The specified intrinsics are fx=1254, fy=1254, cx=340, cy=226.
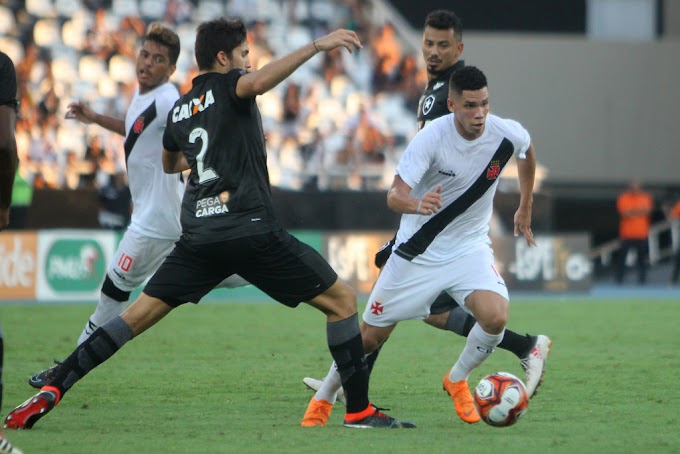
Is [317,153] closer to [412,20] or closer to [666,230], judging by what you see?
[412,20]

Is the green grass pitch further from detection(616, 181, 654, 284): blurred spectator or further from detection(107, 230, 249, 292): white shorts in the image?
detection(616, 181, 654, 284): blurred spectator

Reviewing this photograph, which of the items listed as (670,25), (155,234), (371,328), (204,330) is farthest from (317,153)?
(371,328)

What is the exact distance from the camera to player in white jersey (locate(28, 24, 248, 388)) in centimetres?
912

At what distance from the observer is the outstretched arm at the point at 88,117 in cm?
914

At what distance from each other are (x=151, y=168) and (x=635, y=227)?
17410 mm

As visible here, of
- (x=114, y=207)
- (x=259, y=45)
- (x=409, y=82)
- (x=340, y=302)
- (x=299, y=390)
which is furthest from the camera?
(x=409, y=82)

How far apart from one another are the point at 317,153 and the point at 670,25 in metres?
11.2

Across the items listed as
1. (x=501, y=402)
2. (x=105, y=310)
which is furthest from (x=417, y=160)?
(x=105, y=310)

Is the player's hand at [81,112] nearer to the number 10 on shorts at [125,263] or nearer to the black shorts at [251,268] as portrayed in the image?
the number 10 on shorts at [125,263]

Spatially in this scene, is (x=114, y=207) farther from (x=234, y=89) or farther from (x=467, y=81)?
(x=234, y=89)

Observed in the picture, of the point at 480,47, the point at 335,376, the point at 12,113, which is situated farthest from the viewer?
the point at 480,47

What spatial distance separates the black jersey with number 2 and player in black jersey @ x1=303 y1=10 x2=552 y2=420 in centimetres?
155

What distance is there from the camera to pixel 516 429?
23.3ft

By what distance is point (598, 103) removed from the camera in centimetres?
2873
